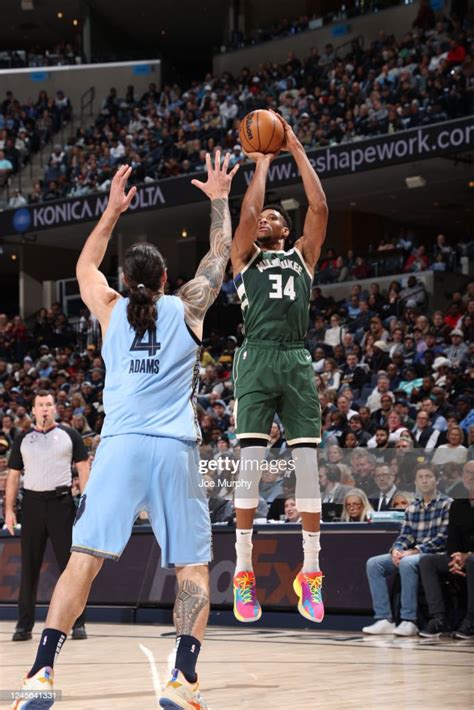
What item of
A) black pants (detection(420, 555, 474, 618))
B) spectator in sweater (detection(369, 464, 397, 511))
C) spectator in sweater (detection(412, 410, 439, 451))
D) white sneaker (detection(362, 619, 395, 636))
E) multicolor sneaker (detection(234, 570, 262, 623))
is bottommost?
white sneaker (detection(362, 619, 395, 636))

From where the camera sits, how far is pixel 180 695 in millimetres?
5012

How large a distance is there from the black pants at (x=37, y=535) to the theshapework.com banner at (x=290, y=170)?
474 inches

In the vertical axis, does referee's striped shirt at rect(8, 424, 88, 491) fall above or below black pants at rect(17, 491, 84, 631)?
above

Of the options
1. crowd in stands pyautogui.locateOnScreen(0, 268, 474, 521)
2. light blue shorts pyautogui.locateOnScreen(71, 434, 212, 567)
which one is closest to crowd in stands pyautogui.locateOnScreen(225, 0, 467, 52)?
crowd in stands pyautogui.locateOnScreen(0, 268, 474, 521)

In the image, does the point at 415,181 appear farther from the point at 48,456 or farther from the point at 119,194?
the point at 119,194

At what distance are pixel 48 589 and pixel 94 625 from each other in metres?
0.94

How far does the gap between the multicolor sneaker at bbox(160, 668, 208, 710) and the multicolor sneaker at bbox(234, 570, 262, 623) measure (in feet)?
5.41

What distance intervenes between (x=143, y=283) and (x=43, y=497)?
511cm

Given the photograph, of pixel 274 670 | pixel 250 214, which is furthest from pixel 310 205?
pixel 274 670

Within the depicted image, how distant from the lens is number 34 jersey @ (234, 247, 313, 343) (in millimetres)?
7008

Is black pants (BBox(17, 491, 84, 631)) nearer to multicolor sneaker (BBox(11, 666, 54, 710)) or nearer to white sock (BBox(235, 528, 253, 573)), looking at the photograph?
white sock (BBox(235, 528, 253, 573))

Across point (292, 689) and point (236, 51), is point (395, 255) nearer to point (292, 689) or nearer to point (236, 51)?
point (236, 51)

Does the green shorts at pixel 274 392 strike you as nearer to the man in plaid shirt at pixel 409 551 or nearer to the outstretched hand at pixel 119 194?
the outstretched hand at pixel 119 194

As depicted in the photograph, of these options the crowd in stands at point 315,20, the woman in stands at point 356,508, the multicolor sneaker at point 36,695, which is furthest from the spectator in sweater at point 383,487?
the crowd in stands at point 315,20
